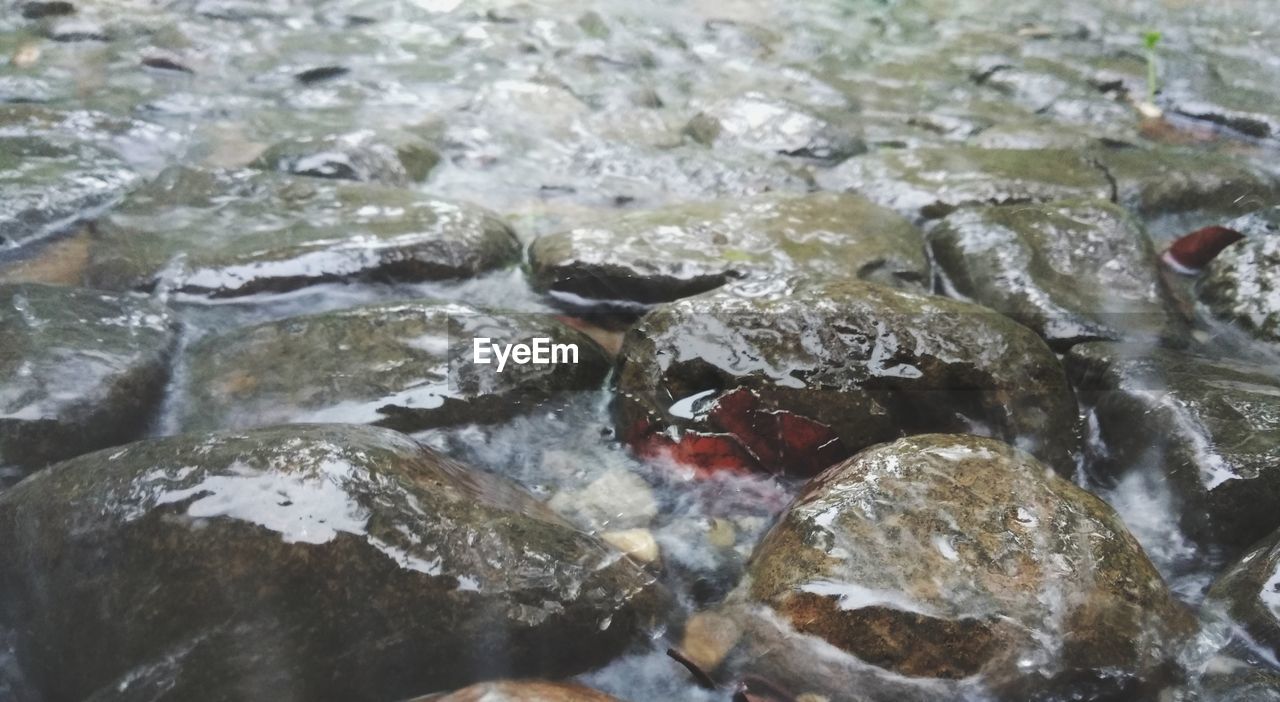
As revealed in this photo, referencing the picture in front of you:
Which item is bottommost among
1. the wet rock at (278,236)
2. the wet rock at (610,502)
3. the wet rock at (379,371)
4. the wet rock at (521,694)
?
the wet rock at (610,502)

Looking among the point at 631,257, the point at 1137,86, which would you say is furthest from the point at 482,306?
the point at 1137,86

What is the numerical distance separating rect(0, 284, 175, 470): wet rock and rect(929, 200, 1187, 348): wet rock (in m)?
2.98

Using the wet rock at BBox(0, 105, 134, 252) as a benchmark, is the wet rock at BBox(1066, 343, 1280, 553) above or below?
below

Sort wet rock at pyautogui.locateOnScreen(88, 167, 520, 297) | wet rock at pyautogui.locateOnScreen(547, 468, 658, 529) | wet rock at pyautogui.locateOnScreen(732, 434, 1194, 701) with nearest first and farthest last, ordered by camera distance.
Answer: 1. wet rock at pyautogui.locateOnScreen(732, 434, 1194, 701)
2. wet rock at pyautogui.locateOnScreen(547, 468, 658, 529)
3. wet rock at pyautogui.locateOnScreen(88, 167, 520, 297)

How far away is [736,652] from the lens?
7.06ft

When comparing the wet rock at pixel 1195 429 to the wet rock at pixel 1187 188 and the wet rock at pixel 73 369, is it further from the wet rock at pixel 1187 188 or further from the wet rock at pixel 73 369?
the wet rock at pixel 73 369

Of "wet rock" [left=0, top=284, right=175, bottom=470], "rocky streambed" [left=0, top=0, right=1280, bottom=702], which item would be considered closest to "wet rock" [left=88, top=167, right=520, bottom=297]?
"rocky streambed" [left=0, top=0, right=1280, bottom=702]

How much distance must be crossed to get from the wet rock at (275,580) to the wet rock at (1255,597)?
148 cm

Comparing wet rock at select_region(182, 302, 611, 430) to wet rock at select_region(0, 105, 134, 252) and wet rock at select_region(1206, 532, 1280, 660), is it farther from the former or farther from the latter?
wet rock at select_region(1206, 532, 1280, 660)

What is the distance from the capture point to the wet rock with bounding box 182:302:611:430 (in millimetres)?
2732

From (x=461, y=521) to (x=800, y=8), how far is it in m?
7.89

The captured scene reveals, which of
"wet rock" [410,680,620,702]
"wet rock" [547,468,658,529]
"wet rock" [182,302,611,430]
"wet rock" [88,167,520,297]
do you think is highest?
"wet rock" [88,167,520,297]

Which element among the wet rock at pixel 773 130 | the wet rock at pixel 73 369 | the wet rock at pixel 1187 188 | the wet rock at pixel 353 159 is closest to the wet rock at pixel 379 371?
the wet rock at pixel 73 369

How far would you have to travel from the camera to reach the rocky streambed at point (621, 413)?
1.96m
